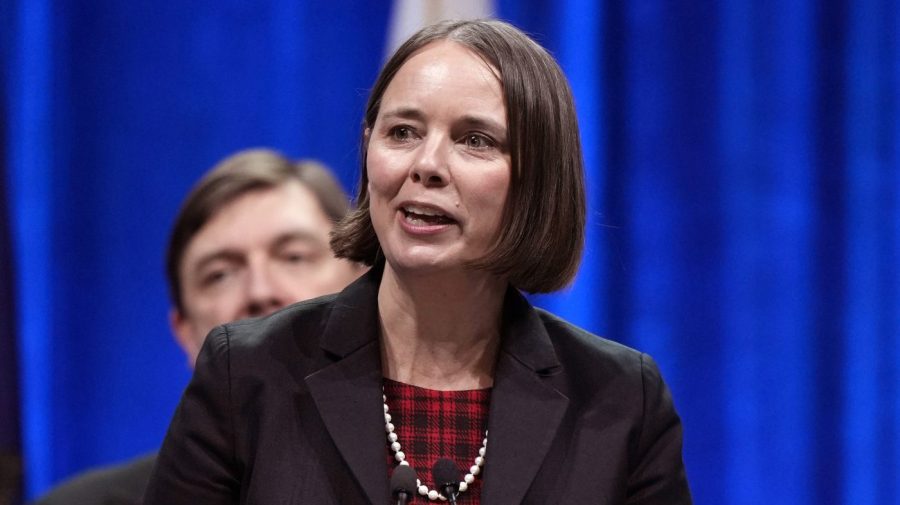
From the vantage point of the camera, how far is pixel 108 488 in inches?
93.0

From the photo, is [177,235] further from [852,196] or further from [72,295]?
[852,196]

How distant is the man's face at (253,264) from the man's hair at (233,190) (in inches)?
0.7

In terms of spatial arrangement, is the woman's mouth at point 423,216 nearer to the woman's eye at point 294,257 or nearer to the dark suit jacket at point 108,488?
the woman's eye at point 294,257

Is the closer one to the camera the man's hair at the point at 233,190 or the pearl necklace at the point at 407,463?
the pearl necklace at the point at 407,463

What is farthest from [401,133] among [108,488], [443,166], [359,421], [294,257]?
[108,488]

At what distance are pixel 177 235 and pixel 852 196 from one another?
1.58 meters

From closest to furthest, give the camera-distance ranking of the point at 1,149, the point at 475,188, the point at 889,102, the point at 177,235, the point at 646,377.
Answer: the point at 475,188 → the point at 646,377 → the point at 177,235 → the point at 889,102 → the point at 1,149

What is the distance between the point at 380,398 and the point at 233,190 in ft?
3.69

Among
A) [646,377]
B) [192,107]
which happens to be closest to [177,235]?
[192,107]

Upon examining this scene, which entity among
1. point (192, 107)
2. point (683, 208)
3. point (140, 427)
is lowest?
point (140, 427)

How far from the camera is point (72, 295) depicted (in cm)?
322

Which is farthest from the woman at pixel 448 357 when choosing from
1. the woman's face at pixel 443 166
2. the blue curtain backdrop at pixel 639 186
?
the blue curtain backdrop at pixel 639 186

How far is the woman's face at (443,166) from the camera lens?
1438mm

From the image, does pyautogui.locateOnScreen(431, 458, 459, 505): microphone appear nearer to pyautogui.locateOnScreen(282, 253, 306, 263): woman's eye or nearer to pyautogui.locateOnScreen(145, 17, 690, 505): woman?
pyautogui.locateOnScreen(145, 17, 690, 505): woman
